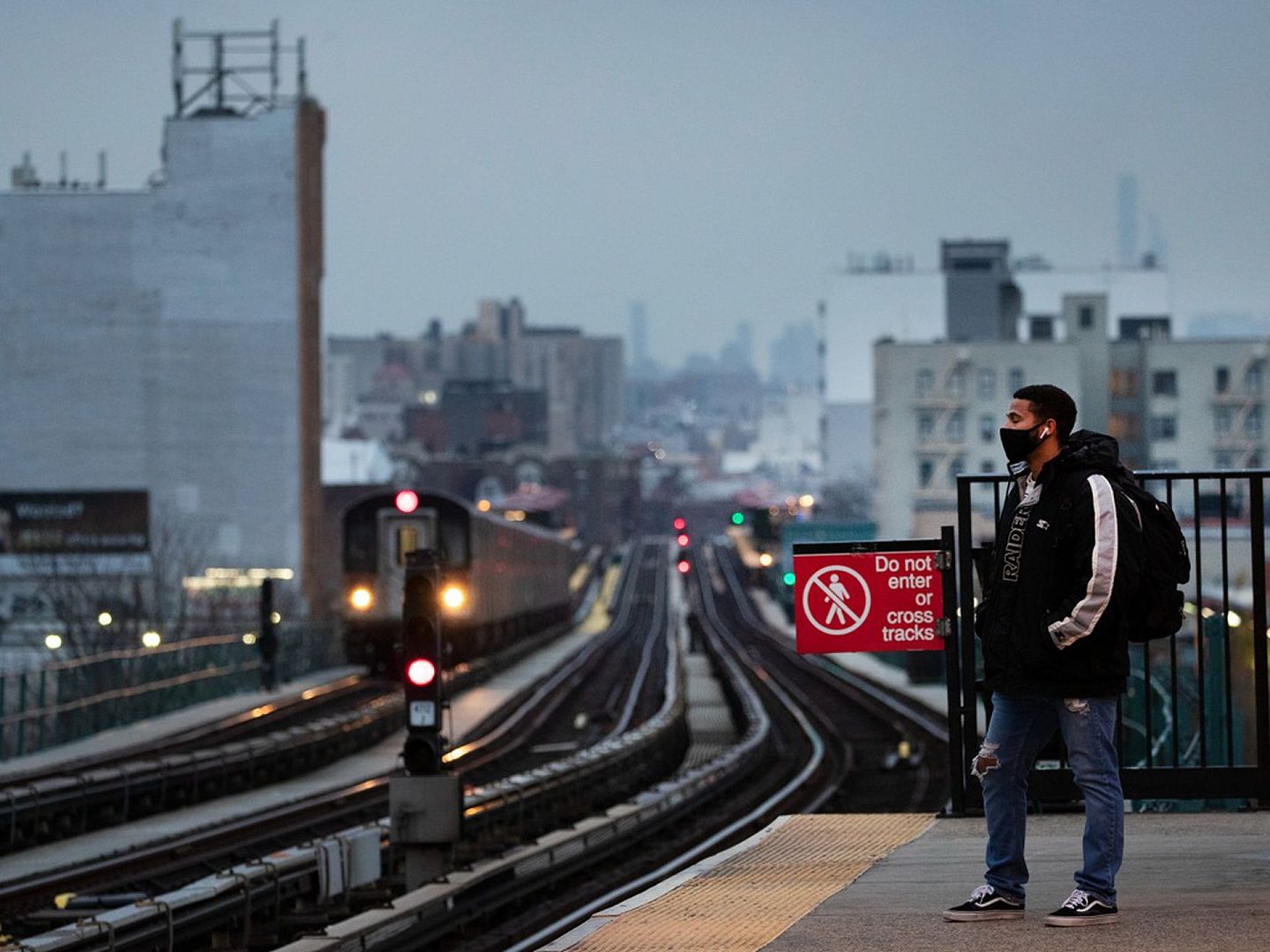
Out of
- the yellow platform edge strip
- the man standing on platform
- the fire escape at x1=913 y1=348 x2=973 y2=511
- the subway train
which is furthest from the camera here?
the fire escape at x1=913 y1=348 x2=973 y2=511

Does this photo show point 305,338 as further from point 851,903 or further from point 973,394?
point 851,903

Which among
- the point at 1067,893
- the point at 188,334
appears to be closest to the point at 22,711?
the point at 1067,893

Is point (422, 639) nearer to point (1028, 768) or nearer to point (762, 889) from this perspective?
point (762, 889)

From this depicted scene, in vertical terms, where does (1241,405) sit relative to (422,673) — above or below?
above

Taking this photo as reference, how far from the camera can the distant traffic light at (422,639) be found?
13.7m

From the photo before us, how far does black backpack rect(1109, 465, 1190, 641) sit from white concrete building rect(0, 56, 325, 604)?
82.2 m

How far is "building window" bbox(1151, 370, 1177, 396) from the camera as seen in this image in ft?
329

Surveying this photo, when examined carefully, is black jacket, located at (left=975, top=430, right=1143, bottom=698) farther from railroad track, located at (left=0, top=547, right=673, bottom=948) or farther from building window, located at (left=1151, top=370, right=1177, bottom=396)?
building window, located at (left=1151, top=370, right=1177, bottom=396)

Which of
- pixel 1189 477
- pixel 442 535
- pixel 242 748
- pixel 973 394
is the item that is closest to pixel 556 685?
pixel 442 535

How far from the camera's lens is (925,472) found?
104438 mm

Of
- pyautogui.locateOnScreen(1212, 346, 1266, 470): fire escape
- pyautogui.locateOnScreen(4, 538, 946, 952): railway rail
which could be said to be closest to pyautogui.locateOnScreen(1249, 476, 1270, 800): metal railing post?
pyautogui.locateOnScreen(4, 538, 946, 952): railway rail

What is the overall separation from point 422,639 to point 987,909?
256 inches

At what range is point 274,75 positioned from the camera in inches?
3617

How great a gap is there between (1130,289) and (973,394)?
5902 cm
